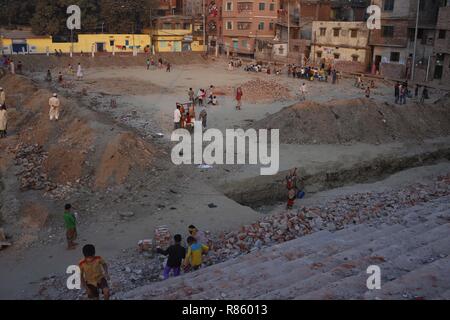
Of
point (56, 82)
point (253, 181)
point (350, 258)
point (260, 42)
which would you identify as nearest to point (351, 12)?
point (260, 42)

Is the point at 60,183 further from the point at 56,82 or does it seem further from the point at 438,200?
the point at 56,82

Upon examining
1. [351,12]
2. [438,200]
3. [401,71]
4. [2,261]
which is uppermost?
[351,12]

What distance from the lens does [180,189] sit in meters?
16.8

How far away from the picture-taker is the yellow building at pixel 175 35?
204 feet

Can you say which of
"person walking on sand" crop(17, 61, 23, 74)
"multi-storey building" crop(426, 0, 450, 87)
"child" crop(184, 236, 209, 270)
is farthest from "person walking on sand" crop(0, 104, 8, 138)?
"multi-storey building" crop(426, 0, 450, 87)

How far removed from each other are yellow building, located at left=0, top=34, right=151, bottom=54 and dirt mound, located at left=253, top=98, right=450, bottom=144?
3798 cm

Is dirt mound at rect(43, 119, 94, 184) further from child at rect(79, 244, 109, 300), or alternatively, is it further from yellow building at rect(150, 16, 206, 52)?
yellow building at rect(150, 16, 206, 52)

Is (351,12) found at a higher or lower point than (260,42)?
higher

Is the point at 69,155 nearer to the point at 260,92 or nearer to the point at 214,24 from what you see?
the point at 260,92

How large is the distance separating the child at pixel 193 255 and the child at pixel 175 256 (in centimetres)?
18

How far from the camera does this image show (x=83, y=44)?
5609 centimetres

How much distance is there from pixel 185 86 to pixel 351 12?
1096 inches

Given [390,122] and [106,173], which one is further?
[390,122]

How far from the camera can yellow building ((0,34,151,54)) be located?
2029 inches
